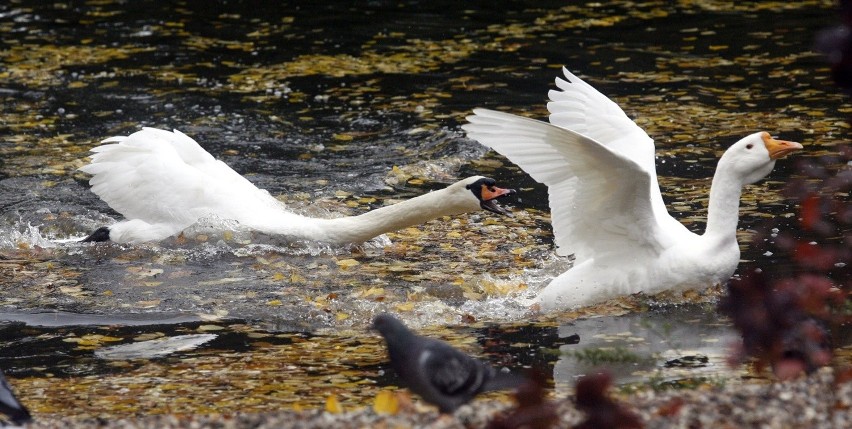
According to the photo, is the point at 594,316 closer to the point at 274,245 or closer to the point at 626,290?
the point at 626,290

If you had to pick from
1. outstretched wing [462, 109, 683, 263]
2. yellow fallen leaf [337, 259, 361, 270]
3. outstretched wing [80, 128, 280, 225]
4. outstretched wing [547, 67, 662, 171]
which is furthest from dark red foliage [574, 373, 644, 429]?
outstretched wing [80, 128, 280, 225]

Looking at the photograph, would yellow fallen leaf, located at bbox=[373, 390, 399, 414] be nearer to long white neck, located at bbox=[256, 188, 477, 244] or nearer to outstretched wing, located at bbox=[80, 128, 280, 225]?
long white neck, located at bbox=[256, 188, 477, 244]

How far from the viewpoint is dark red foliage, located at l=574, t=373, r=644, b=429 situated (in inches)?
165

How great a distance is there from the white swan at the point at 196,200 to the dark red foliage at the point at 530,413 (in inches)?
164

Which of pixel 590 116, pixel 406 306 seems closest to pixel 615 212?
pixel 590 116

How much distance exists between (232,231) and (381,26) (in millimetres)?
7906

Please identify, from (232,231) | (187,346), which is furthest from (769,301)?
(232,231)

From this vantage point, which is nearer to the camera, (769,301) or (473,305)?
(769,301)

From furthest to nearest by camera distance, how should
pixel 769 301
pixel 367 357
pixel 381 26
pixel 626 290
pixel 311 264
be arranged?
pixel 381 26 → pixel 311 264 → pixel 626 290 → pixel 367 357 → pixel 769 301

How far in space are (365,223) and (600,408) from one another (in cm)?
477

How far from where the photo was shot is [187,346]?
279 inches

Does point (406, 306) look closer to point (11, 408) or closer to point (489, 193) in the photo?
point (489, 193)

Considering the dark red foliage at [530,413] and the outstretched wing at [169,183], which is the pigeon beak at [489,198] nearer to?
the outstretched wing at [169,183]

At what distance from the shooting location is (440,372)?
4.91 metres
